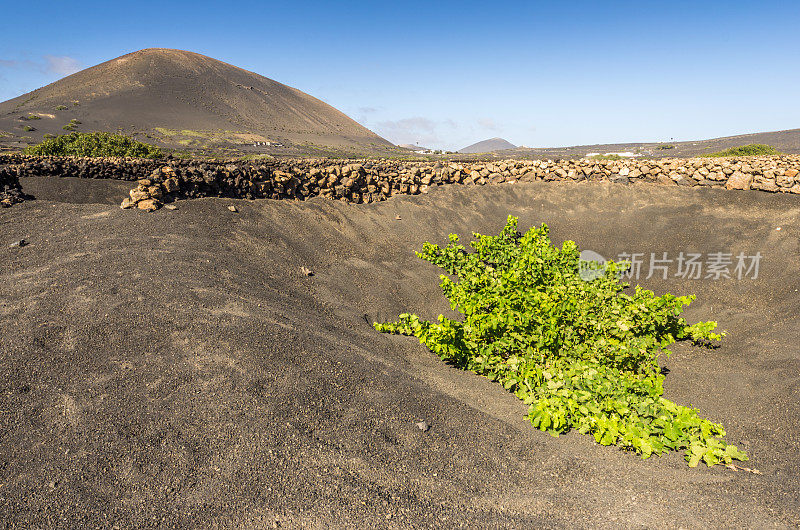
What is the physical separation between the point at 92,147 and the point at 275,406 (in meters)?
19.6

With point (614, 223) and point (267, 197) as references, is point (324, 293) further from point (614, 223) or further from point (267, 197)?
point (614, 223)

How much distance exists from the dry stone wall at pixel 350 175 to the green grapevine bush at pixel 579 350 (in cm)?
680

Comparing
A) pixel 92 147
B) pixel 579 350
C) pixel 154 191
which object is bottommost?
pixel 579 350

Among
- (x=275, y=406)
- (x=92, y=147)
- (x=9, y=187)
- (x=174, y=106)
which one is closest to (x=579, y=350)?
(x=275, y=406)

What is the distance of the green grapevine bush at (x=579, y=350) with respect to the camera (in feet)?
14.8

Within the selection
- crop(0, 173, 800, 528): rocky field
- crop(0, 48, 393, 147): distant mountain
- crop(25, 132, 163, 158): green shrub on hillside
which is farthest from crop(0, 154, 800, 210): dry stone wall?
crop(0, 48, 393, 147): distant mountain

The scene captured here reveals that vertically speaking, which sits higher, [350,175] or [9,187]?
[350,175]

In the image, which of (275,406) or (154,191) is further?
(154,191)

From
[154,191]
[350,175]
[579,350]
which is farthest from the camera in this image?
[350,175]

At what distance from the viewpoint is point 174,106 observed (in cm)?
7319

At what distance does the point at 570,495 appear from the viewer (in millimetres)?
3730

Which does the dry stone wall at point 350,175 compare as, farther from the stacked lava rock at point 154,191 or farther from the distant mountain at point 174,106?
the distant mountain at point 174,106

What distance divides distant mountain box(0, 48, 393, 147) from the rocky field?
51340 mm

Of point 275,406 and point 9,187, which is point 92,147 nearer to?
point 9,187
